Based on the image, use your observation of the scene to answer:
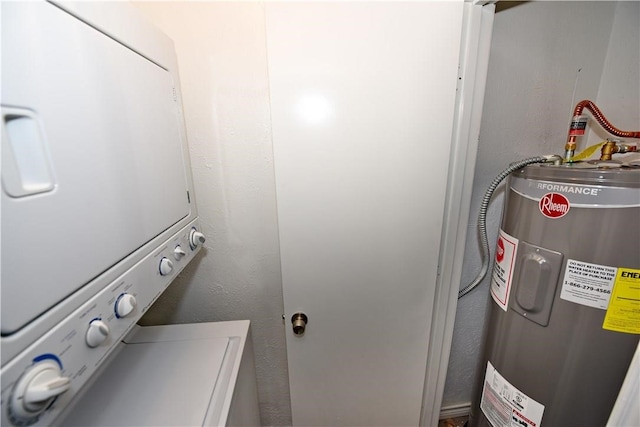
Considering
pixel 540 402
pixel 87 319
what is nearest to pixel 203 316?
pixel 87 319

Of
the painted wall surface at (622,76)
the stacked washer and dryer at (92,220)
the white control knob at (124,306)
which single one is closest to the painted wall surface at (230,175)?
the stacked washer and dryer at (92,220)

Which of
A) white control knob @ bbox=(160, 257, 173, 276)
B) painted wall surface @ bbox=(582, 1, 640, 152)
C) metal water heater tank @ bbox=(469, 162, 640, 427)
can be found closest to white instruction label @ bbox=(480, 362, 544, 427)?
metal water heater tank @ bbox=(469, 162, 640, 427)

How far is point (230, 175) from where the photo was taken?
89cm

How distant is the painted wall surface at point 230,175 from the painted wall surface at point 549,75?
2.79ft

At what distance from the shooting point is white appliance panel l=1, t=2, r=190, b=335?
300 mm

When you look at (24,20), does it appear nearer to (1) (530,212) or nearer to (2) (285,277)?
(2) (285,277)

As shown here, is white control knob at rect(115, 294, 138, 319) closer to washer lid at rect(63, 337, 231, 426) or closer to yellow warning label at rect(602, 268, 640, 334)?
washer lid at rect(63, 337, 231, 426)

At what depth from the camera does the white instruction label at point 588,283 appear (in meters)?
0.64

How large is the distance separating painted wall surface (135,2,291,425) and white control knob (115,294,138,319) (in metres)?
0.48

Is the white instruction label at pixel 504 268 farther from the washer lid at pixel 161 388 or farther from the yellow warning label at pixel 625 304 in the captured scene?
the washer lid at pixel 161 388

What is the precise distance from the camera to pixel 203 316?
1.01 m

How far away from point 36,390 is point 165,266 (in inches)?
13.3

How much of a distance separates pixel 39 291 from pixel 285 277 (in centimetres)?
63

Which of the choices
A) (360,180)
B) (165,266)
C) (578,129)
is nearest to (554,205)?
(578,129)
